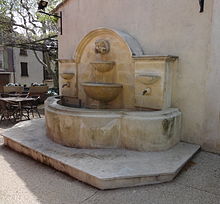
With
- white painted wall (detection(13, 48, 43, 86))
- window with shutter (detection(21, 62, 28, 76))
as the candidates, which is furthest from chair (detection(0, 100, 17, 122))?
window with shutter (detection(21, 62, 28, 76))

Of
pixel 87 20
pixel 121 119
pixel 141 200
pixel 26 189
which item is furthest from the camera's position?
pixel 87 20

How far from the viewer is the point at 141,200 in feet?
7.83

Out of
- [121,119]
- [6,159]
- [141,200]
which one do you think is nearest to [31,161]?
[6,159]

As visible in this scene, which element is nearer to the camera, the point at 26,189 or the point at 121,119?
the point at 26,189

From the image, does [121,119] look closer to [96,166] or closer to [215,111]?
[96,166]

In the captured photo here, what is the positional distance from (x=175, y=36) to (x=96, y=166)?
301 centimetres

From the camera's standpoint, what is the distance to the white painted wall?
18.6 m

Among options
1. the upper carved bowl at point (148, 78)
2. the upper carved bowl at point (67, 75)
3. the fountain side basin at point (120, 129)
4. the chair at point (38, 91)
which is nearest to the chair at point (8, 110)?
the chair at point (38, 91)

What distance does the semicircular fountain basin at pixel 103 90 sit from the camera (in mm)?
4387

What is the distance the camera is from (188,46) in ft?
12.8

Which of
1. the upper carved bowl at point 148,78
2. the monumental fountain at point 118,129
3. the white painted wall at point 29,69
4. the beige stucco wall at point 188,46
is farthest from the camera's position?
the white painted wall at point 29,69

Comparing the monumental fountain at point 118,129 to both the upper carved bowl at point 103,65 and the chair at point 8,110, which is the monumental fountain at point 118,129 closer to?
the upper carved bowl at point 103,65

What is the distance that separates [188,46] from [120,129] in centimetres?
215

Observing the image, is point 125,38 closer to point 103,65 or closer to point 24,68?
point 103,65
